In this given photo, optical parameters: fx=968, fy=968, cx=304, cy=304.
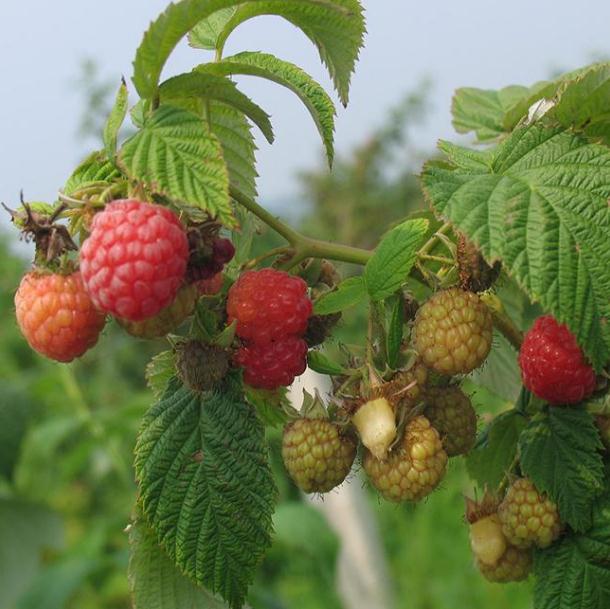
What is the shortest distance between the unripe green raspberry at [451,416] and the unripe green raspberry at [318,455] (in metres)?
0.13

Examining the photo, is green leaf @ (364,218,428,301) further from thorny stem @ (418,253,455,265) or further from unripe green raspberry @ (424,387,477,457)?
unripe green raspberry @ (424,387,477,457)

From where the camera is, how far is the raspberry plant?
1.15 metres

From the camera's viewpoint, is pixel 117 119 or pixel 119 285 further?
pixel 117 119

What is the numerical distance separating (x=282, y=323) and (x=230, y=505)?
26 centimetres

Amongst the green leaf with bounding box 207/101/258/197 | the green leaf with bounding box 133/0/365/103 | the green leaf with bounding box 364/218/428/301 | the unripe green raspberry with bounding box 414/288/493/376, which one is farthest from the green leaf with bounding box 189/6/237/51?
the unripe green raspberry with bounding box 414/288/493/376

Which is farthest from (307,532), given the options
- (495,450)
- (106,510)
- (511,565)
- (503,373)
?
(106,510)

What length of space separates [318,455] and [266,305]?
0.72ft

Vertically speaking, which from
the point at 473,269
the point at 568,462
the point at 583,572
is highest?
the point at 473,269

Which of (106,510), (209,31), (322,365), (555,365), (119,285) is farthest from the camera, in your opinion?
(106,510)

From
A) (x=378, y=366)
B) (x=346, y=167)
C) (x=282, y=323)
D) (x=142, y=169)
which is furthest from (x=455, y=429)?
(x=346, y=167)

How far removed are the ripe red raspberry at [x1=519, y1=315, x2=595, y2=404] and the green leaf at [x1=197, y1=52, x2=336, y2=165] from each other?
40 centimetres

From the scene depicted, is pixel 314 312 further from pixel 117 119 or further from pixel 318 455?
pixel 117 119

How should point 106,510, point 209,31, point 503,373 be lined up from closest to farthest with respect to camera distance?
point 209,31, point 503,373, point 106,510

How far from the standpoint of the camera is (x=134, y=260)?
3.56 feet
